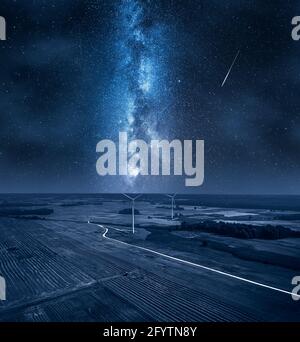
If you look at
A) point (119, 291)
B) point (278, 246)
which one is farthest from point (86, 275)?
point (278, 246)

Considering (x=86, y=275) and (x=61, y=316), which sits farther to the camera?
(x=86, y=275)

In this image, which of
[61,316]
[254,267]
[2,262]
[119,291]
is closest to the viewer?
[61,316]

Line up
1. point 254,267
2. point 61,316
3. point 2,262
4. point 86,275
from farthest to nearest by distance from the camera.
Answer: point 2,262
point 254,267
point 86,275
point 61,316
